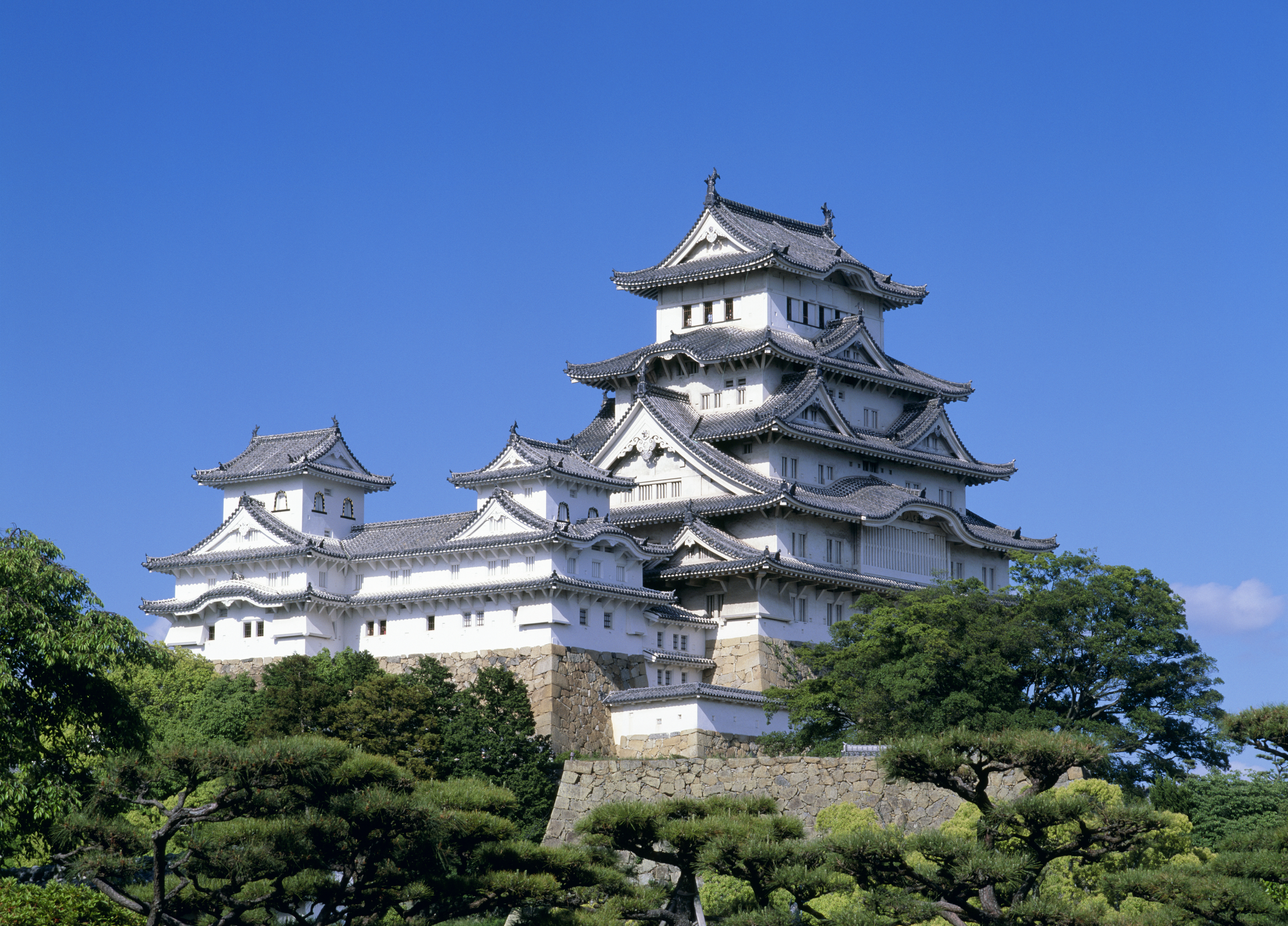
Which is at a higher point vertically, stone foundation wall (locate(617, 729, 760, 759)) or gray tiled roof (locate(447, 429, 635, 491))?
gray tiled roof (locate(447, 429, 635, 491))

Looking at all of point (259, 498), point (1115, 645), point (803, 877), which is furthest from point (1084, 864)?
point (259, 498)

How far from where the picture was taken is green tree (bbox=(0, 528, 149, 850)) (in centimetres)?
3209

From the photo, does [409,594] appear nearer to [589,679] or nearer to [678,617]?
[589,679]

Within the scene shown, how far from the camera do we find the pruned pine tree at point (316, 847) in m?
30.2

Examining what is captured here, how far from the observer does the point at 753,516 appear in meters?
57.5

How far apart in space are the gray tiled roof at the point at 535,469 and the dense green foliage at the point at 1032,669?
340 inches

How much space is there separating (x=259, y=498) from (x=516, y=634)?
10.3 meters

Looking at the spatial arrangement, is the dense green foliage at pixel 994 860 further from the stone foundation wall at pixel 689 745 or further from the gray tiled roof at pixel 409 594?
the gray tiled roof at pixel 409 594

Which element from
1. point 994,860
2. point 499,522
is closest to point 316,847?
point 994,860

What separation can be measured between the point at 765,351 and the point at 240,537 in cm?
1735

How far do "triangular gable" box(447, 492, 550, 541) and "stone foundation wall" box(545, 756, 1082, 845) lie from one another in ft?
31.3

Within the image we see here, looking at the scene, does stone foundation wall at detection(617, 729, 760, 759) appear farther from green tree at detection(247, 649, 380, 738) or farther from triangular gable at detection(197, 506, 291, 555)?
triangular gable at detection(197, 506, 291, 555)

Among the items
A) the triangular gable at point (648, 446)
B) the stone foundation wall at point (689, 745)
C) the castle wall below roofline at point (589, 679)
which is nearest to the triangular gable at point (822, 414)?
the triangular gable at point (648, 446)

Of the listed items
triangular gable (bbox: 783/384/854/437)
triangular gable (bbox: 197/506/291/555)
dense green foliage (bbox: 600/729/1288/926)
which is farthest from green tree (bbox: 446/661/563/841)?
triangular gable (bbox: 783/384/854/437)
